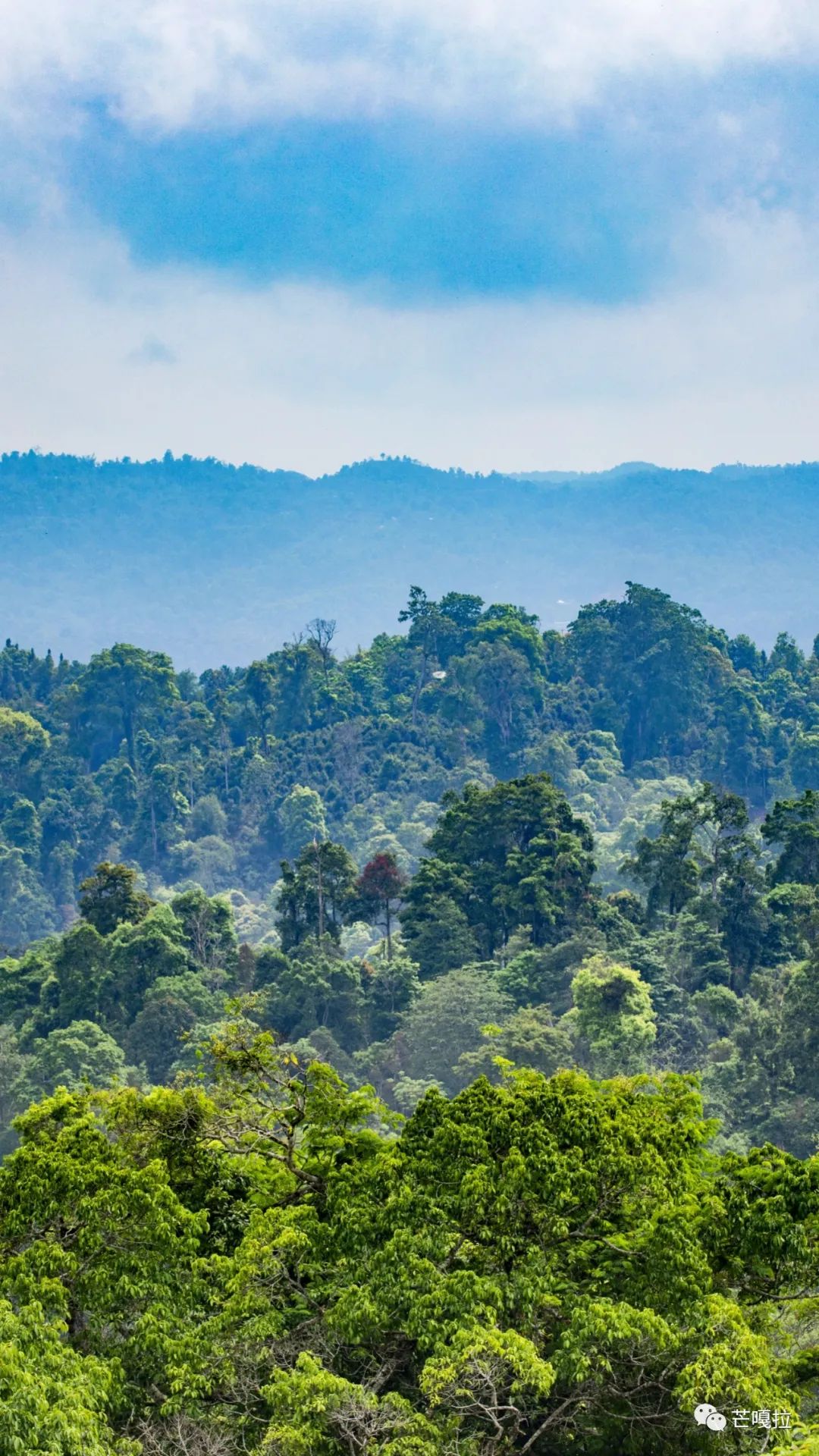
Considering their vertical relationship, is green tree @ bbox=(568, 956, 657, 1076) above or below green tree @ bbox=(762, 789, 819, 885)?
below

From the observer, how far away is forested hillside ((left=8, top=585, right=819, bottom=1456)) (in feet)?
57.0

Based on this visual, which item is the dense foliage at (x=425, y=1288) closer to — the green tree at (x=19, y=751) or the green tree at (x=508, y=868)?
the green tree at (x=508, y=868)

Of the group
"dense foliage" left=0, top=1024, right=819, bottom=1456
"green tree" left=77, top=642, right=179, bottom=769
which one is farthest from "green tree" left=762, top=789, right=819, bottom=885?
"green tree" left=77, top=642, right=179, bottom=769

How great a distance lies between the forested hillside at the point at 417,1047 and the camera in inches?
683

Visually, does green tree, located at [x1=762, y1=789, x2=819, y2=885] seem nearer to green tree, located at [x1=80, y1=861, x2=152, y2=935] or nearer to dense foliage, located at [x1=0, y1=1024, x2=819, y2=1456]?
green tree, located at [x1=80, y1=861, x2=152, y2=935]

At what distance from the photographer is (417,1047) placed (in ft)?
170

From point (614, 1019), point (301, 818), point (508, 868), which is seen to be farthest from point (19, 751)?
point (614, 1019)

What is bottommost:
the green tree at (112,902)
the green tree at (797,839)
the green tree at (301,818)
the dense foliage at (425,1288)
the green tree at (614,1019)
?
the green tree at (301,818)

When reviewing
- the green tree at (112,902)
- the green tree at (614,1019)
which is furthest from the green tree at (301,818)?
the green tree at (614,1019)

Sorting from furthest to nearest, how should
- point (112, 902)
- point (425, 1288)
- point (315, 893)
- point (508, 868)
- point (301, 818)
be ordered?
point (301, 818) → point (508, 868) → point (315, 893) → point (112, 902) → point (425, 1288)

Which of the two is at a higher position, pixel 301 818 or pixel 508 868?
pixel 508 868

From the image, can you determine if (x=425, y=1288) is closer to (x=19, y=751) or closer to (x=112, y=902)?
(x=112, y=902)

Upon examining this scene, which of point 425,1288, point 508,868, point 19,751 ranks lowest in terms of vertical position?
point 19,751

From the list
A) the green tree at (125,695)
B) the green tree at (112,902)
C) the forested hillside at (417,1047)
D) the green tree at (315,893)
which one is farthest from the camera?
the green tree at (125,695)
